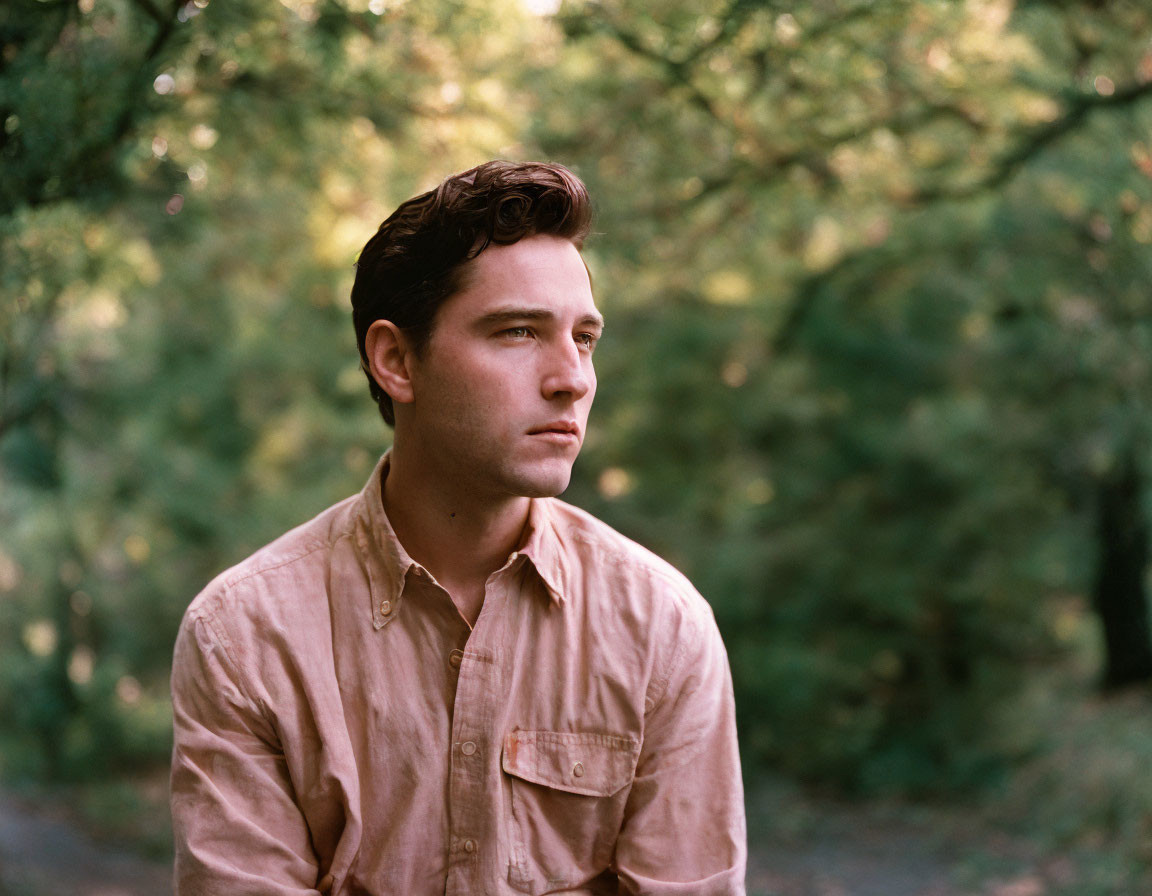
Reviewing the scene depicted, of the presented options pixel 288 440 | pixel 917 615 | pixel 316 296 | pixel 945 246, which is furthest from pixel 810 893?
pixel 316 296

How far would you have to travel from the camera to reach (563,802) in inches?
70.7

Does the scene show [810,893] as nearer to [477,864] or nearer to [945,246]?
[945,246]

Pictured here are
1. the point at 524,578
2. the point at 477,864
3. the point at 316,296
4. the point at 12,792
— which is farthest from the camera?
the point at 12,792

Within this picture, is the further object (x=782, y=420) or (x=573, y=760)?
(x=782, y=420)

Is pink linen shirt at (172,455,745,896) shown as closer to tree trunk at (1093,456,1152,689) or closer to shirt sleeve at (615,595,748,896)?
shirt sleeve at (615,595,748,896)

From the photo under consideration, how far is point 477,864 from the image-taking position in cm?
173

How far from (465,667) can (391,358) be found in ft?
1.70

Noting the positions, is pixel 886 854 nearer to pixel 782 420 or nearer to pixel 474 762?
pixel 782 420

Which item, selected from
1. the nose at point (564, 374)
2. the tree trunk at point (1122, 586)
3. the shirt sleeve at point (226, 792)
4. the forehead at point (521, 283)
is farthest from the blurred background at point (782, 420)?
the shirt sleeve at point (226, 792)

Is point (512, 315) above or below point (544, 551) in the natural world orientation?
above

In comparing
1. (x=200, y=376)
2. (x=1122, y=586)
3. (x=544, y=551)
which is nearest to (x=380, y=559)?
(x=544, y=551)

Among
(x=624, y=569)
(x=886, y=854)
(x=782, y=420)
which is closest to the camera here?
(x=624, y=569)

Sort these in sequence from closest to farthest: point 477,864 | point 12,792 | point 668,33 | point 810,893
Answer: point 477,864 → point 668,33 → point 810,893 → point 12,792

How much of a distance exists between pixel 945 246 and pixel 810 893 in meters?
3.54
